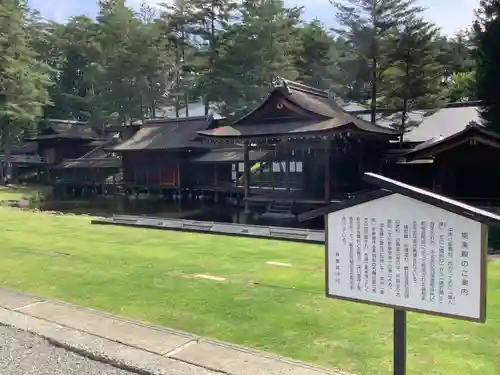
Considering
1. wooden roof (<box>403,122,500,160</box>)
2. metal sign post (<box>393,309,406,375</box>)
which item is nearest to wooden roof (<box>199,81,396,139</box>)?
wooden roof (<box>403,122,500,160</box>)

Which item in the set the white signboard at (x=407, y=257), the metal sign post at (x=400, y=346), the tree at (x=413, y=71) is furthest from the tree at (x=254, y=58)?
the metal sign post at (x=400, y=346)

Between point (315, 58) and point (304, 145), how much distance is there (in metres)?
17.9

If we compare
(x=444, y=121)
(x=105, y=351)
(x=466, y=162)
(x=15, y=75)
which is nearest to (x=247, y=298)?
(x=105, y=351)

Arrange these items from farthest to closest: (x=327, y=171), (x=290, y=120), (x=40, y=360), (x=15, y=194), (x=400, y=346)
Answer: (x=15, y=194), (x=290, y=120), (x=327, y=171), (x=40, y=360), (x=400, y=346)

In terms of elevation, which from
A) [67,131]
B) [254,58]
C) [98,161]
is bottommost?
[98,161]

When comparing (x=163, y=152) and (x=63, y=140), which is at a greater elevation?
(x=63, y=140)

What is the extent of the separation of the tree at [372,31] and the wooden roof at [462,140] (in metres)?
8.43

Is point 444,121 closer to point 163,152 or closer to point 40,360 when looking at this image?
point 163,152

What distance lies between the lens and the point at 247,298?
5.62 m

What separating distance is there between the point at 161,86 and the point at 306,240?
32.4m

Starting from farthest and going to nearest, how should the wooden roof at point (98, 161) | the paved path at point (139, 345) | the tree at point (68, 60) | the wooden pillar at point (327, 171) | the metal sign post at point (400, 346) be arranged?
the tree at point (68, 60)
the wooden roof at point (98, 161)
the wooden pillar at point (327, 171)
the paved path at point (139, 345)
the metal sign post at point (400, 346)

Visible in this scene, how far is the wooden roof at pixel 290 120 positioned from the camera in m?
19.9

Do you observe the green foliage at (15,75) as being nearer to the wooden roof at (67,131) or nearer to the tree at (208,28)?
the wooden roof at (67,131)

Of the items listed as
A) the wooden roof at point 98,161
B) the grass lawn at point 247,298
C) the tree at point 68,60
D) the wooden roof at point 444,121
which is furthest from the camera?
the tree at point 68,60
